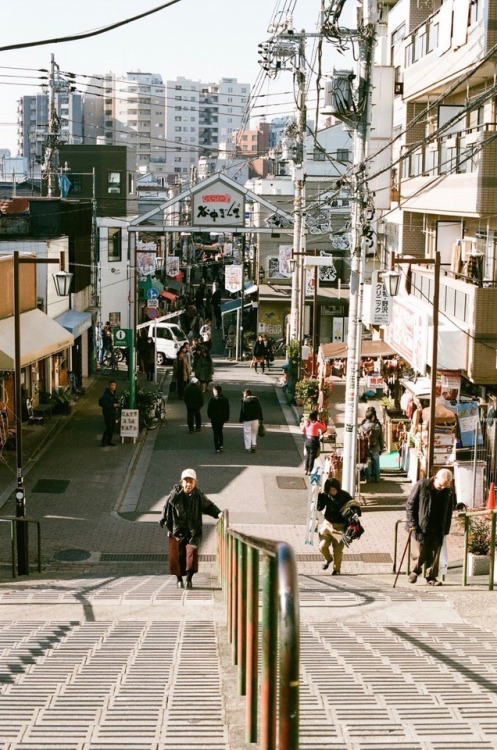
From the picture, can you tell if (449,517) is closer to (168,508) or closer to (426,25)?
(168,508)

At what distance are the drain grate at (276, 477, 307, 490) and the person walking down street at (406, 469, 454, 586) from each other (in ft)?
27.6

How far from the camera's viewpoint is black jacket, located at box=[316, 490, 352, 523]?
13047 millimetres

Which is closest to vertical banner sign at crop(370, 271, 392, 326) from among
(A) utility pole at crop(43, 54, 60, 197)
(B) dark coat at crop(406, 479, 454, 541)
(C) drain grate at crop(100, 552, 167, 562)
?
(C) drain grate at crop(100, 552, 167, 562)

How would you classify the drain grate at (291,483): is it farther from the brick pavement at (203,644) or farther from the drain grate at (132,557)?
the drain grate at (132,557)

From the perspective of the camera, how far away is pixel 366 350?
2780cm

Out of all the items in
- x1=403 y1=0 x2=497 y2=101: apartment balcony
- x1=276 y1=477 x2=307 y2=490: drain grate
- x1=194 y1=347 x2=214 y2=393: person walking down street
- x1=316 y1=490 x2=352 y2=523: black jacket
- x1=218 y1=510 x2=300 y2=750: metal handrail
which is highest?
x1=403 y1=0 x2=497 y2=101: apartment balcony

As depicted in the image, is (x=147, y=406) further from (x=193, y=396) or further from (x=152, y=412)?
(x=193, y=396)

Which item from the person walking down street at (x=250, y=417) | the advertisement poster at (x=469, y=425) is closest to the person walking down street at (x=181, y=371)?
the person walking down street at (x=250, y=417)

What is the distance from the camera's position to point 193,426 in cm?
2625

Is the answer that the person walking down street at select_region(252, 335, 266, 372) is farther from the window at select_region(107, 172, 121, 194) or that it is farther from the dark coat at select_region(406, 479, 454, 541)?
the dark coat at select_region(406, 479, 454, 541)

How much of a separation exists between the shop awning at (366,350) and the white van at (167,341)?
12.0 m

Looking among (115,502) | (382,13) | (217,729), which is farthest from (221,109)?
(217,729)

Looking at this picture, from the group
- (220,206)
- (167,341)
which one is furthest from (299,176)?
(167,341)

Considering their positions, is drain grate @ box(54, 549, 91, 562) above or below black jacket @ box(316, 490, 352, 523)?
below
